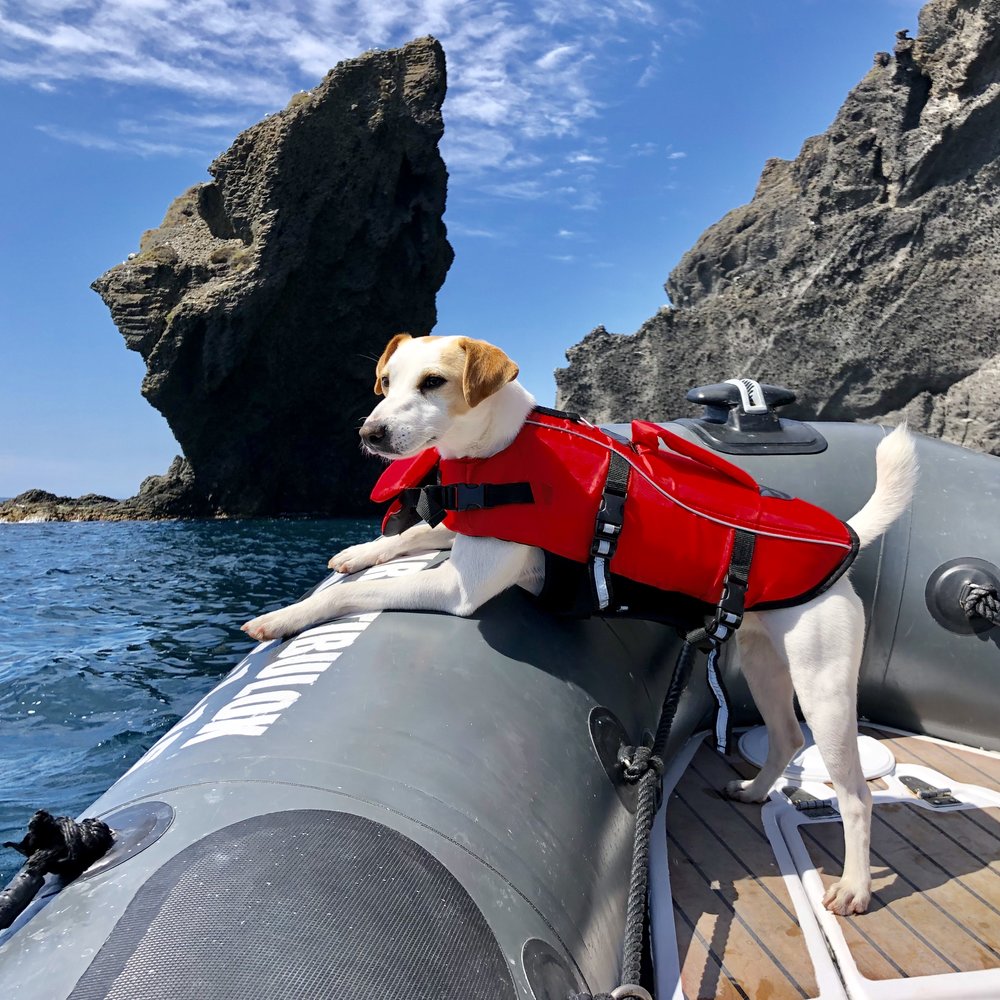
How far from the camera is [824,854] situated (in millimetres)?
1966

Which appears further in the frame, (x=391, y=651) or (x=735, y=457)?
(x=735, y=457)

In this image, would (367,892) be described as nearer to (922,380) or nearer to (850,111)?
(922,380)

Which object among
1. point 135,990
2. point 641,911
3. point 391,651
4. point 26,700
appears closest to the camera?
point 135,990

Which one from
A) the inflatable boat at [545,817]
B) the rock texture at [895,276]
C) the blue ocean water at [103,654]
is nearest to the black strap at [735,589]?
the inflatable boat at [545,817]

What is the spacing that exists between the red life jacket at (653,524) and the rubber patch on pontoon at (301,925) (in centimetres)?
89

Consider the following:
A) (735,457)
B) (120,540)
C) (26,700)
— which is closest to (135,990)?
(735,457)

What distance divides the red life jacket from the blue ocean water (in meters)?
2.55

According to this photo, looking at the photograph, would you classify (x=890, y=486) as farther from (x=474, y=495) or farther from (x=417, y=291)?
(x=417, y=291)

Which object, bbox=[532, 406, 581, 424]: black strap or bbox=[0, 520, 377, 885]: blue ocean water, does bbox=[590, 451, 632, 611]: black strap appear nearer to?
bbox=[532, 406, 581, 424]: black strap

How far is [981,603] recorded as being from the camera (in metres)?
2.43

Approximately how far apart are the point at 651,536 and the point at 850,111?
1535 inches

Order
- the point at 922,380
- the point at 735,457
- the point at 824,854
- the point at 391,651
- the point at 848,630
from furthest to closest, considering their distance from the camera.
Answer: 1. the point at 922,380
2. the point at 735,457
3. the point at 824,854
4. the point at 848,630
5. the point at 391,651

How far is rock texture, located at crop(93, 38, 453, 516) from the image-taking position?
3269cm

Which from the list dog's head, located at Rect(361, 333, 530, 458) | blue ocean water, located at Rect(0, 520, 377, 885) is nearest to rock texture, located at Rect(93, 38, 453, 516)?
blue ocean water, located at Rect(0, 520, 377, 885)
